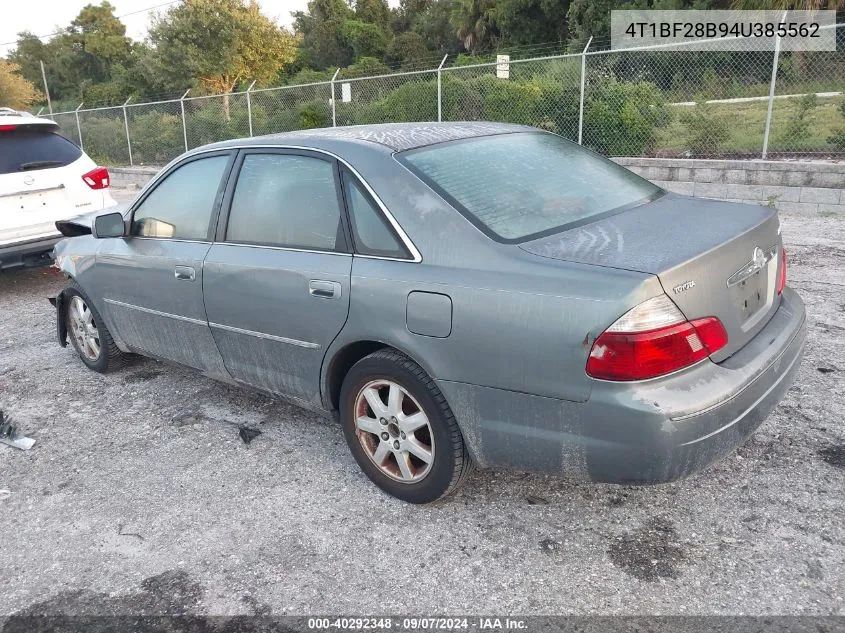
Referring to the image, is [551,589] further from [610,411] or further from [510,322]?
[510,322]

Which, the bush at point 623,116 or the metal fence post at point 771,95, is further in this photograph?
the bush at point 623,116

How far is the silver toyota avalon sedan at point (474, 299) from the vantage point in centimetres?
232

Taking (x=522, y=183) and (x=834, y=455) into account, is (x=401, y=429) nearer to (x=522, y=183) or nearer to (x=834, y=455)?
(x=522, y=183)

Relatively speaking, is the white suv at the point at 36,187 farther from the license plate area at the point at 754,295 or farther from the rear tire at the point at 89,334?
the license plate area at the point at 754,295

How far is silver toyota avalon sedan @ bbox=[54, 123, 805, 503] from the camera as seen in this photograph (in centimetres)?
232

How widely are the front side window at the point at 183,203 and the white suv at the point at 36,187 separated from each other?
10.3 ft

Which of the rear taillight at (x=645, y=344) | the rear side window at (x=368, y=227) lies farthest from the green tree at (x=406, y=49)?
the rear taillight at (x=645, y=344)

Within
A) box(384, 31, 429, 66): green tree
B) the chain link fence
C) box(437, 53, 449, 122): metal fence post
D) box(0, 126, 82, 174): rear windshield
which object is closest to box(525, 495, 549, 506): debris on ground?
box(0, 126, 82, 174): rear windshield

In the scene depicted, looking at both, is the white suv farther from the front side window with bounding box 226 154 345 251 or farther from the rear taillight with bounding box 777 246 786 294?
the rear taillight with bounding box 777 246 786 294

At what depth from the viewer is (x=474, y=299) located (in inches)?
99.3

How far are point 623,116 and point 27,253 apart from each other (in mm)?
8309

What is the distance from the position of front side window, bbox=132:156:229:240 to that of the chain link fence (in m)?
5.59

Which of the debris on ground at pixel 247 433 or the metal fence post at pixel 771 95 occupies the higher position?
the metal fence post at pixel 771 95

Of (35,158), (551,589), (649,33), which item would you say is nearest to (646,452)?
(551,589)
